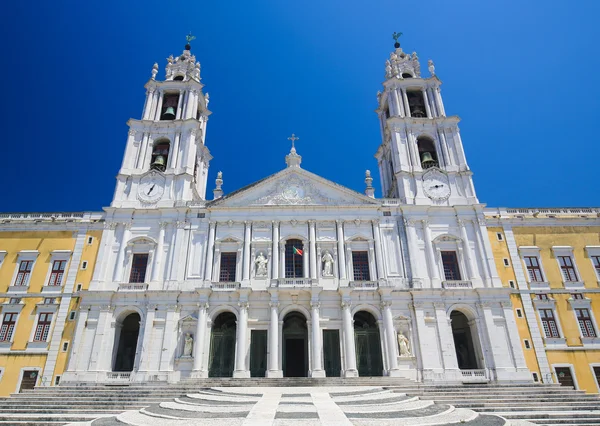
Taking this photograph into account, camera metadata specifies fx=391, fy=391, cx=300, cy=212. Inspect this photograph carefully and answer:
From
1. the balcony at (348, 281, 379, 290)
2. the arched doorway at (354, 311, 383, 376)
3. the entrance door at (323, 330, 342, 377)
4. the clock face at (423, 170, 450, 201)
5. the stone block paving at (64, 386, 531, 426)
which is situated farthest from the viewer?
the clock face at (423, 170, 450, 201)

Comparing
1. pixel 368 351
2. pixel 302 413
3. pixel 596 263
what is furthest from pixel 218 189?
pixel 596 263

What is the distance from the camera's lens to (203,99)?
3369 cm

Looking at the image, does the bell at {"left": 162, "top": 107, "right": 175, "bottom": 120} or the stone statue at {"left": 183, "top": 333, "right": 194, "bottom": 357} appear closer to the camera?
the stone statue at {"left": 183, "top": 333, "right": 194, "bottom": 357}

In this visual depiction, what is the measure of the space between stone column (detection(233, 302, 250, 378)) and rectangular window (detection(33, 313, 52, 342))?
1129 centimetres

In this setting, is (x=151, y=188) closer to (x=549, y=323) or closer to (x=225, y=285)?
(x=225, y=285)

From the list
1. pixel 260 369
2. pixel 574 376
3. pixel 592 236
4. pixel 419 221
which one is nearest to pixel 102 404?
pixel 260 369

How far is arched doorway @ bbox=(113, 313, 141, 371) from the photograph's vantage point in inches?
948

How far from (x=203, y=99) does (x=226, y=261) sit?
1576 cm

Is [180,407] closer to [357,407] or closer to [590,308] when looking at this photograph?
[357,407]

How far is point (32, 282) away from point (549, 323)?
31.6 m

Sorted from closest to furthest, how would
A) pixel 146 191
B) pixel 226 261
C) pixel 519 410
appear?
pixel 519 410
pixel 226 261
pixel 146 191

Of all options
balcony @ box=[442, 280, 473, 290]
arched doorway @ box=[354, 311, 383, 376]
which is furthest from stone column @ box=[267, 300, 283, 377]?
balcony @ box=[442, 280, 473, 290]

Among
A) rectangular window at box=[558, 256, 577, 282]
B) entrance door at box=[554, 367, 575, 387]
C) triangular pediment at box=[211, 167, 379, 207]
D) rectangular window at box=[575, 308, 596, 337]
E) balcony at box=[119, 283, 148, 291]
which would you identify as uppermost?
triangular pediment at box=[211, 167, 379, 207]

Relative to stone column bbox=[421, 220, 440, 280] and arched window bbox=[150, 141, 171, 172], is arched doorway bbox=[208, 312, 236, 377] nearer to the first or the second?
arched window bbox=[150, 141, 171, 172]
